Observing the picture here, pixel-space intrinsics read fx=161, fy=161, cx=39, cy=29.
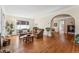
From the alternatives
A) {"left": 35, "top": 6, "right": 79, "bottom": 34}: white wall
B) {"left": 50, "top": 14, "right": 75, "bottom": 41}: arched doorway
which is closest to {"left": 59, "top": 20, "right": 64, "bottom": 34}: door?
{"left": 50, "top": 14, "right": 75, "bottom": 41}: arched doorway

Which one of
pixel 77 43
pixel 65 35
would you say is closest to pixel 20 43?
pixel 65 35

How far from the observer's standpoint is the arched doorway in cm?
240

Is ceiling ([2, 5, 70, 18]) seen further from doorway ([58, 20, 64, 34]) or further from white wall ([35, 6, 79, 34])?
doorway ([58, 20, 64, 34])

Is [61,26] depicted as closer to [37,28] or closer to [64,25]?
[64,25]

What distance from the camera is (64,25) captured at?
2.42m

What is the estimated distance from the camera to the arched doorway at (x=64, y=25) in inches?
94.4

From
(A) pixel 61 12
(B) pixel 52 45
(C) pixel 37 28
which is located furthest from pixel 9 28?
(A) pixel 61 12

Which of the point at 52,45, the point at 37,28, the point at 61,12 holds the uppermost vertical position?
the point at 61,12

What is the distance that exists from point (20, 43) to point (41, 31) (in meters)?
0.36

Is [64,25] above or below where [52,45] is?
above

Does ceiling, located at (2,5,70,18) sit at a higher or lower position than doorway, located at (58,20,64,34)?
higher

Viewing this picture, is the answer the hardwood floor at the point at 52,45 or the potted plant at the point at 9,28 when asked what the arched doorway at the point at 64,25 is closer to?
the hardwood floor at the point at 52,45
